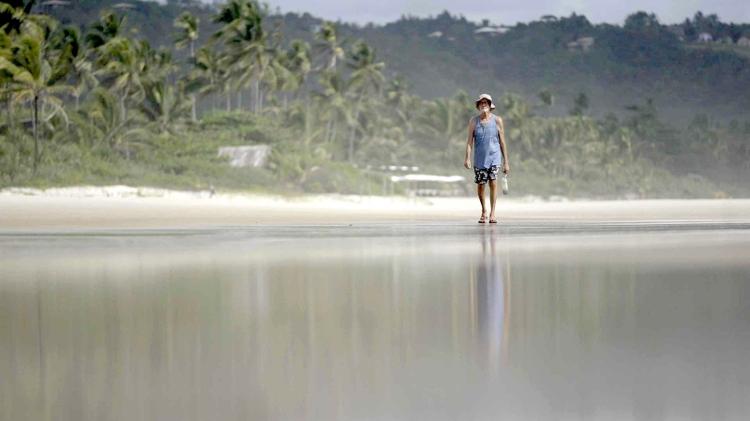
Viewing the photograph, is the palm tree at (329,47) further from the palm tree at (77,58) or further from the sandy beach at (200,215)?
the sandy beach at (200,215)

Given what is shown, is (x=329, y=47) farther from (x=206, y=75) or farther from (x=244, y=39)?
(x=244, y=39)

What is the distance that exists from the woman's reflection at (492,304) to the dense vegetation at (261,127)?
25.3 meters

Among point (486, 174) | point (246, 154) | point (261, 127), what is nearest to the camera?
point (486, 174)

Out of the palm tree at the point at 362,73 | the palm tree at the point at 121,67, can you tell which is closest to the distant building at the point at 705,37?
the palm tree at the point at 362,73

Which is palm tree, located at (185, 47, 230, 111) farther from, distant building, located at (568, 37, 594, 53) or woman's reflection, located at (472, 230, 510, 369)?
distant building, located at (568, 37, 594, 53)

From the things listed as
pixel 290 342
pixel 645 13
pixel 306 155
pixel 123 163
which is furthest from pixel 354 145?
pixel 645 13

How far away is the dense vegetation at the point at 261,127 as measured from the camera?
115ft

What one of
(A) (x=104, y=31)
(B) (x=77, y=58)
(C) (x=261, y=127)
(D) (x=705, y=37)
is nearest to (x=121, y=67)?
(B) (x=77, y=58)

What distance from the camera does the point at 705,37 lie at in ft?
409

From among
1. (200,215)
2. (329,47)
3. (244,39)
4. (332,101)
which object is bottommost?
(200,215)

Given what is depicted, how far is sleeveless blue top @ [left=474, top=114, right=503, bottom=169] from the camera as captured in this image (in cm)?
1289

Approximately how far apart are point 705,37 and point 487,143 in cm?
11870

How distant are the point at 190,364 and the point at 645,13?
136911 millimetres

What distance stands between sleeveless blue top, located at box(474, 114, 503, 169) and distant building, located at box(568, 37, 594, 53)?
113 meters
